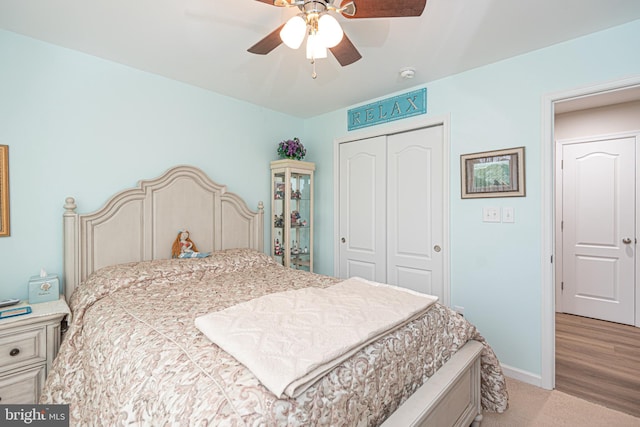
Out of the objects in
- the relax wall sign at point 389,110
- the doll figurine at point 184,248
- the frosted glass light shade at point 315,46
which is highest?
the relax wall sign at point 389,110

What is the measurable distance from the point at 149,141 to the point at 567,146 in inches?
181

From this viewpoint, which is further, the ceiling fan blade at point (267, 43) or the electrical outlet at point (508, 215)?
the electrical outlet at point (508, 215)

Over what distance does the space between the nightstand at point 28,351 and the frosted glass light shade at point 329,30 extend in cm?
210

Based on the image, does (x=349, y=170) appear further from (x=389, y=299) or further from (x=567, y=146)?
(x=567, y=146)

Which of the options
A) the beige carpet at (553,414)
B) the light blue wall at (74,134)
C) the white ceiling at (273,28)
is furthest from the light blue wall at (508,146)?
the light blue wall at (74,134)

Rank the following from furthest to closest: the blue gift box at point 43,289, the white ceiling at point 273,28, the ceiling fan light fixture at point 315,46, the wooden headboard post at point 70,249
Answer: the wooden headboard post at point 70,249 < the blue gift box at point 43,289 < the white ceiling at point 273,28 < the ceiling fan light fixture at point 315,46

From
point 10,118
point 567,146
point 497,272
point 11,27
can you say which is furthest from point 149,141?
point 567,146

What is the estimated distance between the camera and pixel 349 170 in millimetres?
3457

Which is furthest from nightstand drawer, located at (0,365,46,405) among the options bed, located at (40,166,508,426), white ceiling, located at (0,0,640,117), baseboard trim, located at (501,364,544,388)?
baseboard trim, located at (501,364,544,388)

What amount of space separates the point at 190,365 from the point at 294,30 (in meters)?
1.48

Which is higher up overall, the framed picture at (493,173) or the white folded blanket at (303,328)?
the framed picture at (493,173)

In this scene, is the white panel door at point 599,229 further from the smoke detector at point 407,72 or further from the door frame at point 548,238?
the smoke detector at point 407,72

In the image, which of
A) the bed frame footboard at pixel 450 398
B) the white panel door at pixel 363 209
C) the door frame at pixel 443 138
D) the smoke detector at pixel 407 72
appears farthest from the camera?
the white panel door at pixel 363 209

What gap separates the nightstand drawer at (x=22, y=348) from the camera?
1.63 m
